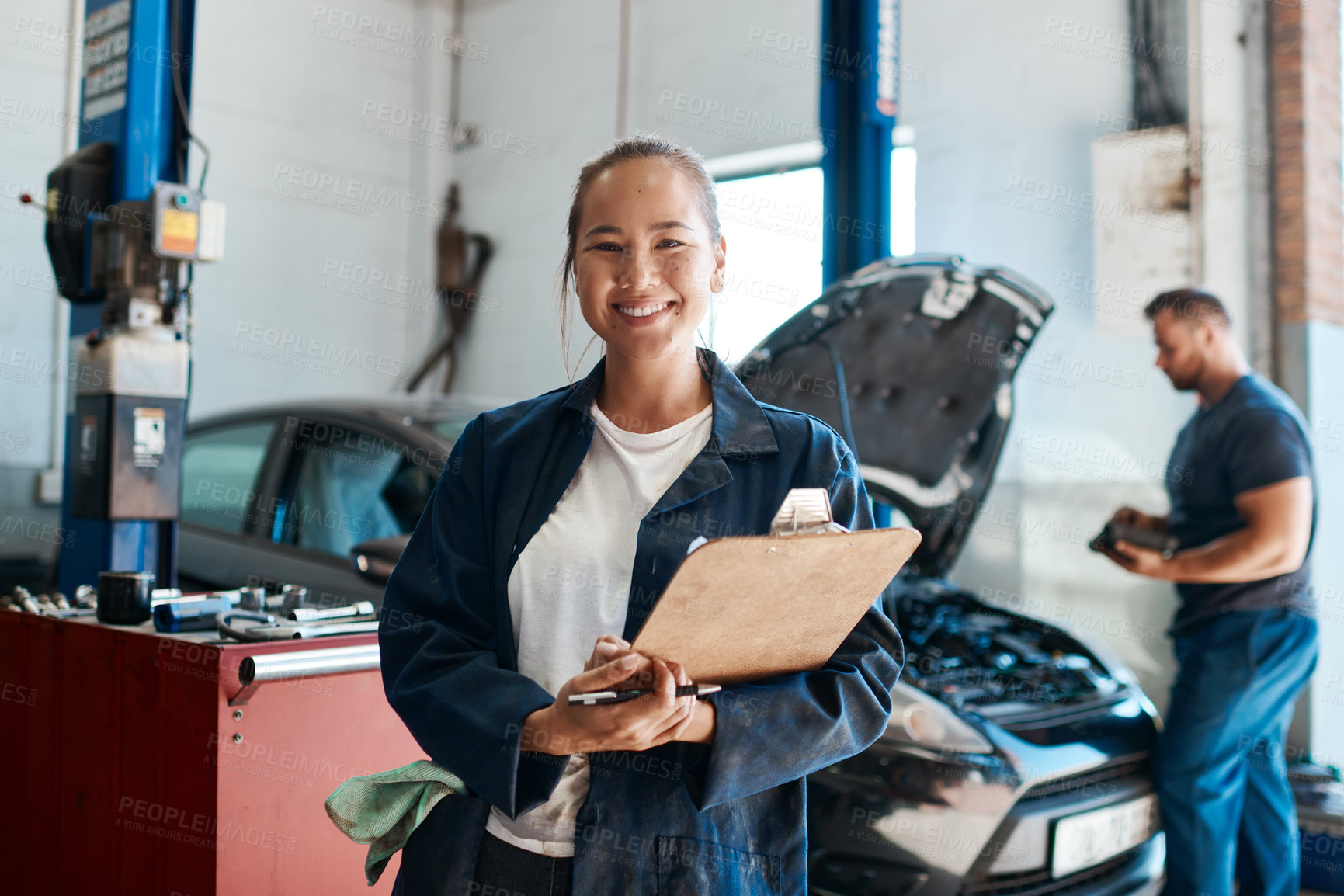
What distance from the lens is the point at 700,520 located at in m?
1.00

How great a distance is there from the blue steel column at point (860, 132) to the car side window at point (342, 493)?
1803mm

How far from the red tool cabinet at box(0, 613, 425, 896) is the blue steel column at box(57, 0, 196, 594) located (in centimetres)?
66

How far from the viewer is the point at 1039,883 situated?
1989 mm

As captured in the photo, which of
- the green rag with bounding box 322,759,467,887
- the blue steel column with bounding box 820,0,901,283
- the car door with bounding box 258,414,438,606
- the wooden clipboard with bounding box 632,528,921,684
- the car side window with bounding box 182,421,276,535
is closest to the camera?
the wooden clipboard with bounding box 632,528,921,684

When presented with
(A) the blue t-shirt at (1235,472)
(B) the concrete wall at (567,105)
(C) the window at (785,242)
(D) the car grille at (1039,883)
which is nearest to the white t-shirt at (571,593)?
(D) the car grille at (1039,883)

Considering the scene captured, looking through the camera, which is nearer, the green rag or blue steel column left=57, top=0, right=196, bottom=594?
the green rag

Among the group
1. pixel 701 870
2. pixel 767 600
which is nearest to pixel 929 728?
pixel 701 870

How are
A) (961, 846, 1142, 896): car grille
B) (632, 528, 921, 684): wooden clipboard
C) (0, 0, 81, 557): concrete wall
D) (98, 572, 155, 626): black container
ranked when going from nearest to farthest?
(632, 528, 921, 684): wooden clipboard
(98, 572, 155, 626): black container
(961, 846, 1142, 896): car grille
(0, 0, 81, 557): concrete wall

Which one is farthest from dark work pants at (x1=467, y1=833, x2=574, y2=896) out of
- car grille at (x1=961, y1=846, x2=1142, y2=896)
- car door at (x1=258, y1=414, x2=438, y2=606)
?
car door at (x1=258, y1=414, x2=438, y2=606)

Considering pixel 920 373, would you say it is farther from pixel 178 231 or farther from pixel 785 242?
pixel 785 242

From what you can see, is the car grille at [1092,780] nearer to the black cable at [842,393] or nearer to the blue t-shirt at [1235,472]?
the blue t-shirt at [1235,472]

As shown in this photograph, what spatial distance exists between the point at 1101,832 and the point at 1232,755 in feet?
1.70

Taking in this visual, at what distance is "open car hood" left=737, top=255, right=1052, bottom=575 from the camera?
237 centimetres

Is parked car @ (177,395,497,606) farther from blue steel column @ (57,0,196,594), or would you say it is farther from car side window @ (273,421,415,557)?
blue steel column @ (57,0,196,594)
